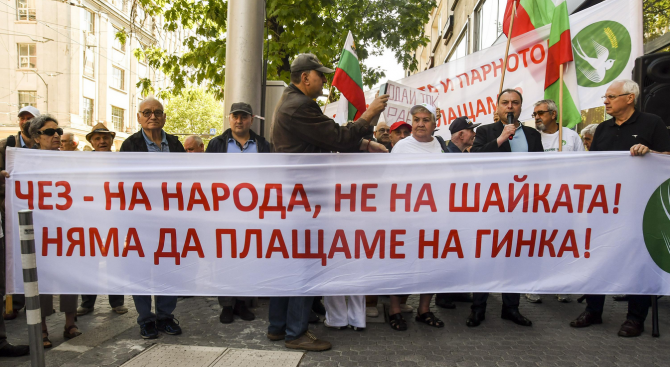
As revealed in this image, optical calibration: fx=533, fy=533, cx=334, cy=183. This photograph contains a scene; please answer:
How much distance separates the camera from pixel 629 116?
458 cm

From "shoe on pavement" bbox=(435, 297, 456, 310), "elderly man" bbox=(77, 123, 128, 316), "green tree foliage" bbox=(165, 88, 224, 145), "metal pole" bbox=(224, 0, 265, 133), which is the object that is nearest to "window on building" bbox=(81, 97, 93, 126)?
"green tree foliage" bbox=(165, 88, 224, 145)

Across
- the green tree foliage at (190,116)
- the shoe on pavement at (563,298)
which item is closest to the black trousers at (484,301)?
the shoe on pavement at (563,298)

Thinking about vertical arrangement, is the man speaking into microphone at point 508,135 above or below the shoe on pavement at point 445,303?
above

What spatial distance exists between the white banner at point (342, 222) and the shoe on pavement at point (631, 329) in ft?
1.61

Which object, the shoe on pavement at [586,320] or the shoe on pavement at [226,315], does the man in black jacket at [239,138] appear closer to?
the shoe on pavement at [226,315]

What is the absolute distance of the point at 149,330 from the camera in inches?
171

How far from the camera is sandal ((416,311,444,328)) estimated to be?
471 cm

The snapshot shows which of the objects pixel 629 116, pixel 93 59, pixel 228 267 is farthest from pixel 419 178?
pixel 93 59

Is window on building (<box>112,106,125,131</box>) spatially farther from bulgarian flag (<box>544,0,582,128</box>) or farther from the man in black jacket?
bulgarian flag (<box>544,0,582,128</box>)

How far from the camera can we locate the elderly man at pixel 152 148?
4340 mm

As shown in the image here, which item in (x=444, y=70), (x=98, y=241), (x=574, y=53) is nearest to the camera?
(x=98, y=241)

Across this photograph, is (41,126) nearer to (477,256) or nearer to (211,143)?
(211,143)

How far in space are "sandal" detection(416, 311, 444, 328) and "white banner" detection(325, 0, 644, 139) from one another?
269 cm

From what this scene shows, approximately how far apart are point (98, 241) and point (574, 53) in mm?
5170
